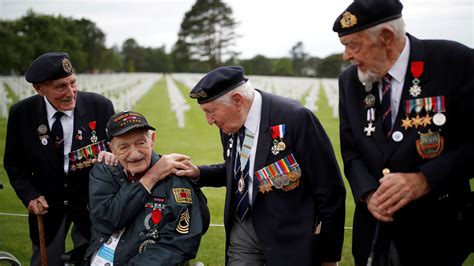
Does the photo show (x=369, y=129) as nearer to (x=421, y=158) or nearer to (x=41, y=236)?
(x=421, y=158)

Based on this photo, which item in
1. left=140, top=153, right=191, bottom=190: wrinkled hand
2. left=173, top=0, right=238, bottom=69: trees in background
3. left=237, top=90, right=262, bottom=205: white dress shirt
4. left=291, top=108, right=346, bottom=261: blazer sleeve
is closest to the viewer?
left=291, top=108, right=346, bottom=261: blazer sleeve

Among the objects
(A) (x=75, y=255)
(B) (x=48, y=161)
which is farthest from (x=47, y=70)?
(A) (x=75, y=255)

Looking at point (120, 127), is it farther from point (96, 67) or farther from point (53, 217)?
point (96, 67)

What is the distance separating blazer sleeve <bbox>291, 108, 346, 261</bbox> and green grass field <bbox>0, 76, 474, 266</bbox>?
7.11 ft

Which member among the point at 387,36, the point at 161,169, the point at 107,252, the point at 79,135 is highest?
the point at 387,36

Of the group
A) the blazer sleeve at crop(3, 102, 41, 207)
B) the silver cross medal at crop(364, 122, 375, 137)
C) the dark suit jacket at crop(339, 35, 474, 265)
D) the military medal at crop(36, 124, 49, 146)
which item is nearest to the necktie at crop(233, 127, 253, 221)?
the dark suit jacket at crop(339, 35, 474, 265)

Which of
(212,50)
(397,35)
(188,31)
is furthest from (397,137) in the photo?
(188,31)

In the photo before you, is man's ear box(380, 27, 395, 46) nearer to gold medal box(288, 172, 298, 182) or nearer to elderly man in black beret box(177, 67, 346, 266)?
elderly man in black beret box(177, 67, 346, 266)

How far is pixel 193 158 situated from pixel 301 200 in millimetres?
6933

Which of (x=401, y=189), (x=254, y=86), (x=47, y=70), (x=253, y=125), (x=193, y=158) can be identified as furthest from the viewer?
(x=254, y=86)

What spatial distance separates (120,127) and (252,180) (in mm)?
887

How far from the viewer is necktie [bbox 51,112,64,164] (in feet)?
12.1

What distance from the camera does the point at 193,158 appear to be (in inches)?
380

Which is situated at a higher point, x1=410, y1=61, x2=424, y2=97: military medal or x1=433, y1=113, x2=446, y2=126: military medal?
x1=410, y1=61, x2=424, y2=97: military medal
